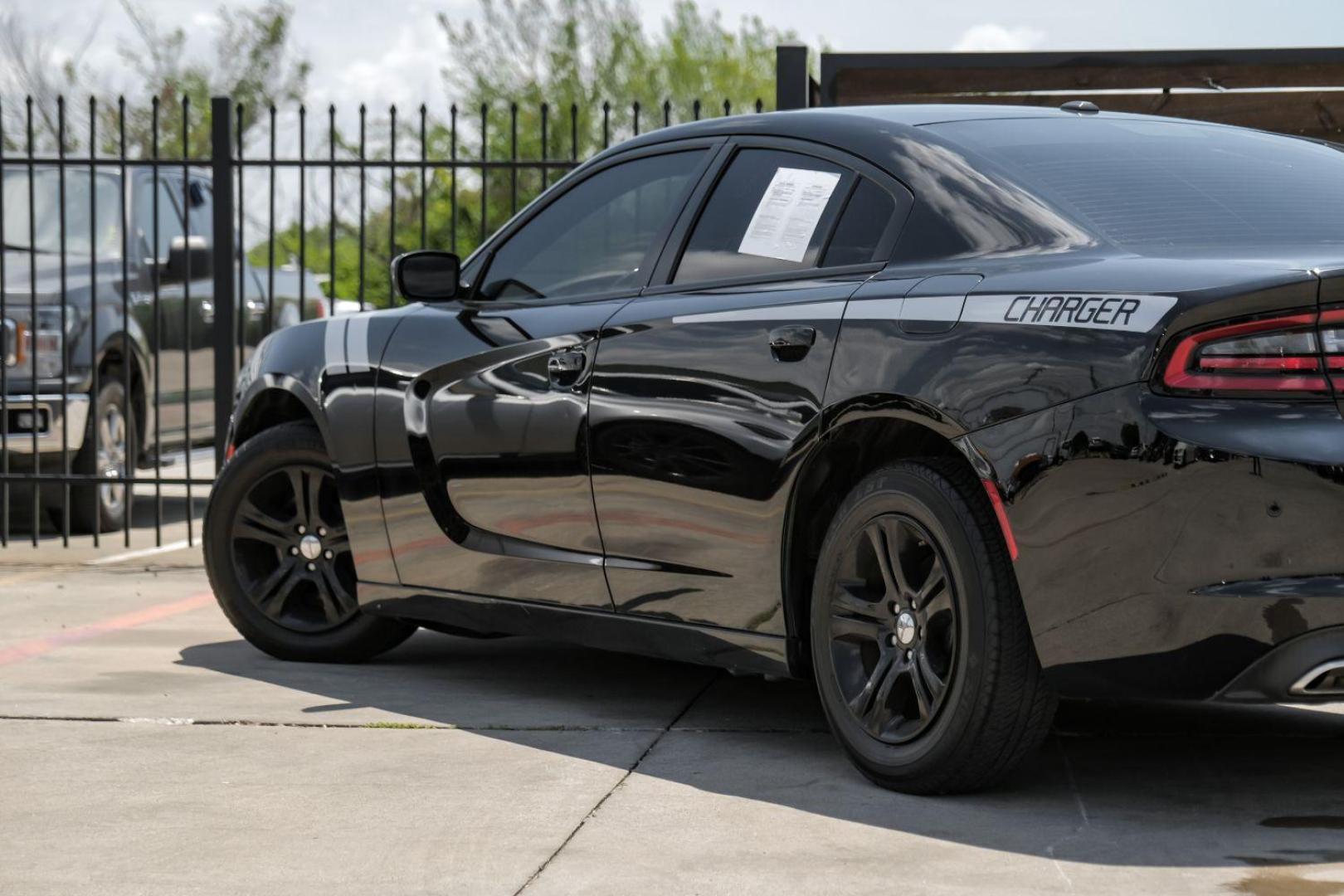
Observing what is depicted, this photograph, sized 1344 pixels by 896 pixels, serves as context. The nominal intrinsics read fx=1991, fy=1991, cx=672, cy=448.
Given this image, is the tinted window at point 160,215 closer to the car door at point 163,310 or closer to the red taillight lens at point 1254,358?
the car door at point 163,310

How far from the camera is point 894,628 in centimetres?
424

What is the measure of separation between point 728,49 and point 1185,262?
166 feet

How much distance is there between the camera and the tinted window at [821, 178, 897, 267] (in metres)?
4.48

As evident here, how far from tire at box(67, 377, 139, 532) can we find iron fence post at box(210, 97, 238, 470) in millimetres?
556

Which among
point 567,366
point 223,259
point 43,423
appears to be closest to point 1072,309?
point 567,366

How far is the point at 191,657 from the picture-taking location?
6.55m

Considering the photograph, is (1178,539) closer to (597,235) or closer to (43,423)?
(597,235)

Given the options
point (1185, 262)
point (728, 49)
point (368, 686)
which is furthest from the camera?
point (728, 49)

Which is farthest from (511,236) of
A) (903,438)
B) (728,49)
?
(728,49)

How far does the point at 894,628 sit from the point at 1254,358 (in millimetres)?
1024

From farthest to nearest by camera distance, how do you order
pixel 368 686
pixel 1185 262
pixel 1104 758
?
1. pixel 368 686
2. pixel 1104 758
3. pixel 1185 262

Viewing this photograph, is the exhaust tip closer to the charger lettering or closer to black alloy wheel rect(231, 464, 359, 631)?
the charger lettering

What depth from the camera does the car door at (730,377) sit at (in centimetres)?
445

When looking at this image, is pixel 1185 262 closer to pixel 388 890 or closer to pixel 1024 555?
pixel 1024 555
